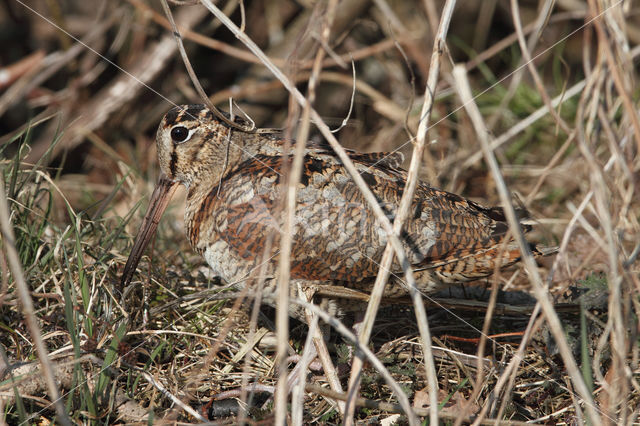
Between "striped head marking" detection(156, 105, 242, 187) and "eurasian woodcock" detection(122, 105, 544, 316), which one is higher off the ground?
"striped head marking" detection(156, 105, 242, 187)

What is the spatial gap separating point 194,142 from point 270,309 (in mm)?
882

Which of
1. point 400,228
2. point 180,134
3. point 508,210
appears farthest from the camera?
point 180,134

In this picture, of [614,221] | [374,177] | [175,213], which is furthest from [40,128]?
[614,221]

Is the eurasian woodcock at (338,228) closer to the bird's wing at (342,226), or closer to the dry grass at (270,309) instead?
the bird's wing at (342,226)

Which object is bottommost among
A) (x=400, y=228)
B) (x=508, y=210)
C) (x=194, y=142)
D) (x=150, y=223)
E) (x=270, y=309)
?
(x=270, y=309)

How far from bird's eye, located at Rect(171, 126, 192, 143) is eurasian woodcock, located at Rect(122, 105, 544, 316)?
27cm

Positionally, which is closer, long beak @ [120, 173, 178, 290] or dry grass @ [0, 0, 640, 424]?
dry grass @ [0, 0, 640, 424]

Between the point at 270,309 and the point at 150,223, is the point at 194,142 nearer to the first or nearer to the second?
the point at 150,223

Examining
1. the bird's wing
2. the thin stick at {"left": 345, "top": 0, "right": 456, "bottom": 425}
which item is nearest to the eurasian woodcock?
the bird's wing

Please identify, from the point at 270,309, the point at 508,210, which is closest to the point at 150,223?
the point at 270,309

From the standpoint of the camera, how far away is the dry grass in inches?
93.0

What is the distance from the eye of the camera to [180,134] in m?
3.10

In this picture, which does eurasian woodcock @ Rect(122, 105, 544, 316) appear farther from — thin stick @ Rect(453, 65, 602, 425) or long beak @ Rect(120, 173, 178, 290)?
thin stick @ Rect(453, 65, 602, 425)

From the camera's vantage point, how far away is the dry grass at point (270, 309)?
2.36m
